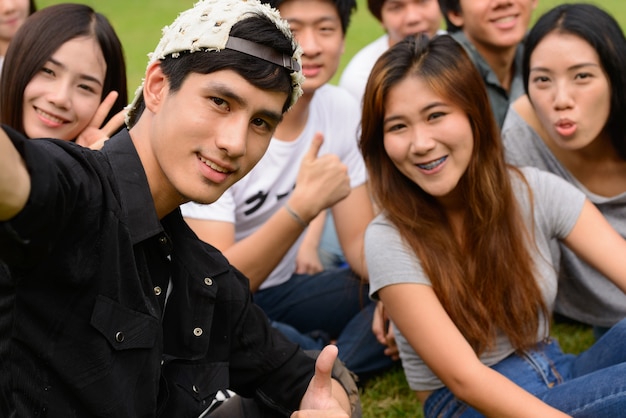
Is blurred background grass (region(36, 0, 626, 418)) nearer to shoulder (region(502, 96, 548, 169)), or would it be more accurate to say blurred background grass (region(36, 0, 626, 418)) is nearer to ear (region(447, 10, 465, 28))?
shoulder (region(502, 96, 548, 169))

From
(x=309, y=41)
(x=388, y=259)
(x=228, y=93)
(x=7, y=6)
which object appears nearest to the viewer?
(x=228, y=93)

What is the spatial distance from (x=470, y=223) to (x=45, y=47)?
170 centimetres

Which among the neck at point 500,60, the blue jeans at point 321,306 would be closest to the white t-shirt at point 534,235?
the blue jeans at point 321,306

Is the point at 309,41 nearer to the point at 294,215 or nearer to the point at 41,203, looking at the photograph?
the point at 294,215

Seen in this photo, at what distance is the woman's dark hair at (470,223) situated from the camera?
3.02 m

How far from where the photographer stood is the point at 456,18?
187 inches

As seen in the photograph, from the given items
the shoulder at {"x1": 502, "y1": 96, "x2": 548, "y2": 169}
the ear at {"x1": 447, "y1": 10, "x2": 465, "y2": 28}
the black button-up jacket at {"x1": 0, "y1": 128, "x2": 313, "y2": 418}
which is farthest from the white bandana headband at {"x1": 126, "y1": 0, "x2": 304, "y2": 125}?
the ear at {"x1": 447, "y1": 10, "x2": 465, "y2": 28}

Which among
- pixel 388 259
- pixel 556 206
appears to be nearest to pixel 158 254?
pixel 388 259

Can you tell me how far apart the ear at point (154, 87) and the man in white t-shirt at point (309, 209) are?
1268 mm

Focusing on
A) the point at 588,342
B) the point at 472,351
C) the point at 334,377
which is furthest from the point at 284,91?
the point at 588,342

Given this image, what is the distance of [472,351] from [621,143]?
130cm

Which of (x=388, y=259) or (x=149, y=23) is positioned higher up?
→ (x=388, y=259)

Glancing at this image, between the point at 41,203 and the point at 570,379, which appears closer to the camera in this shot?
the point at 41,203

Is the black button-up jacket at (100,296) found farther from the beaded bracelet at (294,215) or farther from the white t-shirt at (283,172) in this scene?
the white t-shirt at (283,172)
